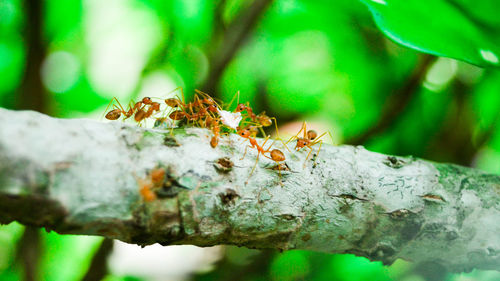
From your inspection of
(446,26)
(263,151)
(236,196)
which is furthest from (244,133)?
(446,26)

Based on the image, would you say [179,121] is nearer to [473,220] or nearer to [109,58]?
[473,220]

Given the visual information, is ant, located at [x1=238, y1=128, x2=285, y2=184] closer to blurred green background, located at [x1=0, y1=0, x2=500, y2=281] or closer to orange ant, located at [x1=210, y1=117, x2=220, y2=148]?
orange ant, located at [x1=210, y1=117, x2=220, y2=148]

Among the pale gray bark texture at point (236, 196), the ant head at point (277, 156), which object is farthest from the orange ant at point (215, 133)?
the ant head at point (277, 156)

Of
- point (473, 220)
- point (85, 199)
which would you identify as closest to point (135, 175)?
point (85, 199)

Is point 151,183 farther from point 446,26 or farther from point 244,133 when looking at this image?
point 446,26

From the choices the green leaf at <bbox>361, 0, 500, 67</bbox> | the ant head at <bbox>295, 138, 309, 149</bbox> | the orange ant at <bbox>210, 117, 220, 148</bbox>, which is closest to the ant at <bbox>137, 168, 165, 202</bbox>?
the orange ant at <bbox>210, 117, 220, 148</bbox>

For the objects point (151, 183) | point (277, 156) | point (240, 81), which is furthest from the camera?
point (240, 81)
